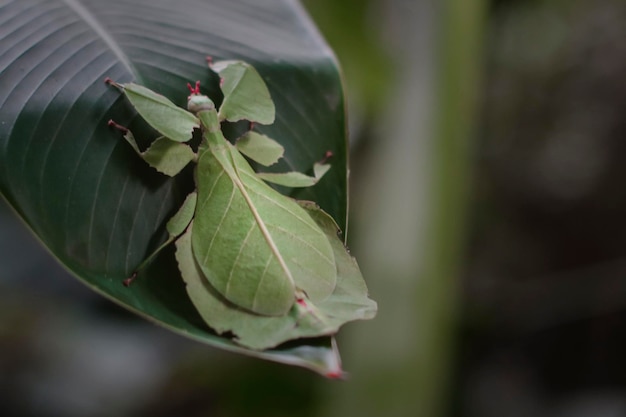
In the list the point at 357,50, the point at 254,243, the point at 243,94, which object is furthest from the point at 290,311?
the point at 357,50

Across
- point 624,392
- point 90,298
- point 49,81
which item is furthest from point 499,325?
point 49,81

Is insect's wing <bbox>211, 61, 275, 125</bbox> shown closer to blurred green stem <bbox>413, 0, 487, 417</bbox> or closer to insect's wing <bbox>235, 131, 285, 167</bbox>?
insect's wing <bbox>235, 131, 285, 167</bbox>

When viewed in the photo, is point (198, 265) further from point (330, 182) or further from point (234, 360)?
point (234, 360)

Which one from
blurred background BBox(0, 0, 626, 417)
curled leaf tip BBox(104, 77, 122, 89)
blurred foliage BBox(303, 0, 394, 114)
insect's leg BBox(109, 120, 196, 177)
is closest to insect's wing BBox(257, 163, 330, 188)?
insect's leg BBox(109, 120, 196, 177)

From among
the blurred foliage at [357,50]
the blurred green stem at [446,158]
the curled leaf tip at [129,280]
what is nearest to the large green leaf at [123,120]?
the curled leaf tip at [129,280]

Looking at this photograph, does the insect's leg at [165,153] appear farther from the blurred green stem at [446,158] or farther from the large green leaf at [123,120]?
the blurred green stem at [446,158]

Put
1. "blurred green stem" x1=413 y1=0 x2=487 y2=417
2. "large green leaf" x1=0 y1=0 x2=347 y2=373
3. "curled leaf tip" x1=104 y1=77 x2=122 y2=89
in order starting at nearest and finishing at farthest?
"large green leaf" x1=0 y1=0 x2=347 y2=373, "curled leaf tip" x1=104 y1=77 x2=122 y2=89, "blurred green stem" x1=413 y1=0 x2=487 y2=417
